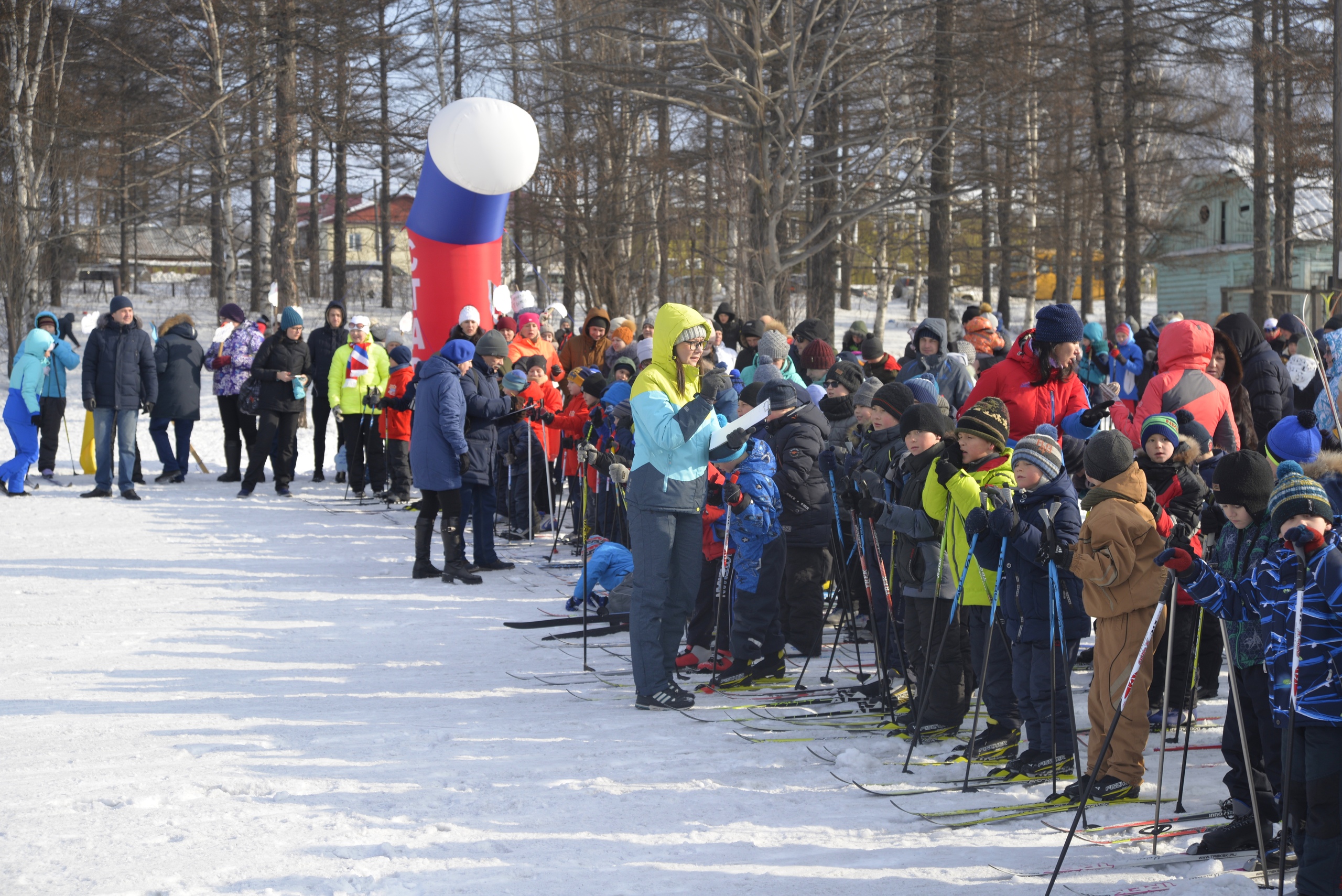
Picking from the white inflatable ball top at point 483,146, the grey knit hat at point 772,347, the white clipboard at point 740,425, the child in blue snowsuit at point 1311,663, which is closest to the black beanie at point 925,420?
the white clipboard at point 740,425

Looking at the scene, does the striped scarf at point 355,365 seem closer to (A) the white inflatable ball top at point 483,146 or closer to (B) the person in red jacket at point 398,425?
Answer: (B) the person in red jacket at point 398,425

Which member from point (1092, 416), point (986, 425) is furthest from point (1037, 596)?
point (1092, 416)

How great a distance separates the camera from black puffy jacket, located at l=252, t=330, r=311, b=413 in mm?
13312

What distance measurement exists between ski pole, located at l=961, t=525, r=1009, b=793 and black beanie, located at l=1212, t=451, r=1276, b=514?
1.03m

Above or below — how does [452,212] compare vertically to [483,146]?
below

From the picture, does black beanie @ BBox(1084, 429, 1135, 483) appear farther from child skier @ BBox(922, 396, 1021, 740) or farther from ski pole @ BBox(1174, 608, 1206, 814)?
ski pole @ BBox(1174, 608, 1206, 814)

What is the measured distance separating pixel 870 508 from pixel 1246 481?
63.3 inches

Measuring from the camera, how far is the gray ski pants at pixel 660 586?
6.00 meters

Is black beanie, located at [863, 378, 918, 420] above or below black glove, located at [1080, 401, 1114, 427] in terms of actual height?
above

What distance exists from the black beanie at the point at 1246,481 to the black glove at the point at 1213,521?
16.6 inches

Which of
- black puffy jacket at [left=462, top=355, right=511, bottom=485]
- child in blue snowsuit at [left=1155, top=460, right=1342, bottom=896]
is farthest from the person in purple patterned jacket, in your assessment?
child in blue snowsuit at [left=1155, top=460, right=1342, bottom=896]

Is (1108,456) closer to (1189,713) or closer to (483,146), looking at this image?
(1189,713)

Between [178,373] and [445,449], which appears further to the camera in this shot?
[178,373]

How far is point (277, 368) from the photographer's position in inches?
527
